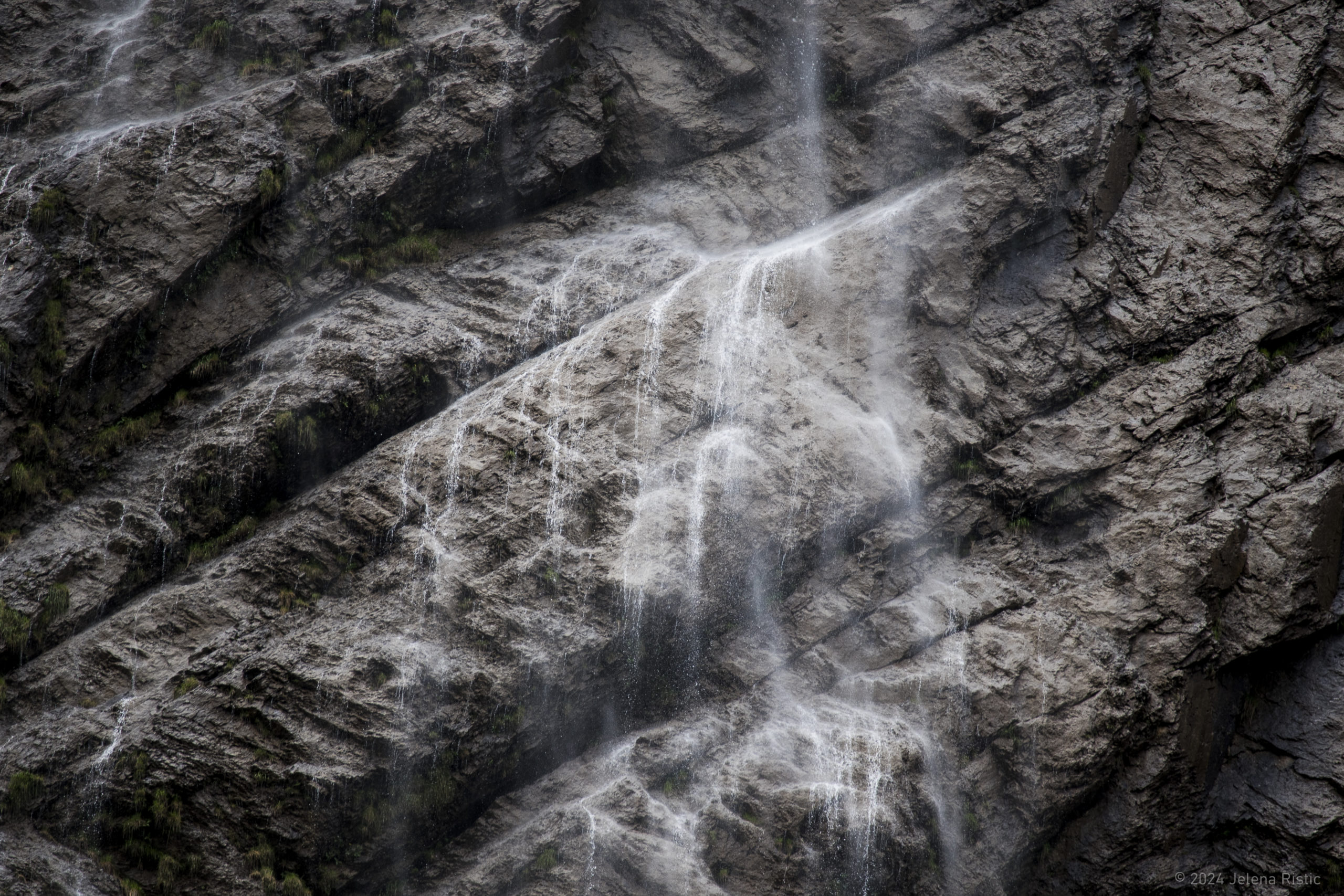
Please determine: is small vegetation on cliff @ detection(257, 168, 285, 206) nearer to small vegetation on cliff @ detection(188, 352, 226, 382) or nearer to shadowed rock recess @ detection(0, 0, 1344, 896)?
shadowed rock recess @ detection(0, 0, 1344, 896)

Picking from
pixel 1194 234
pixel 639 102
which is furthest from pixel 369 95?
pixel 1194 234

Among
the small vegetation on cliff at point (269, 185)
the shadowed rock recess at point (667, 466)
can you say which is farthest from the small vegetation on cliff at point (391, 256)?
the small vegetation on cliff at point (269, 185)

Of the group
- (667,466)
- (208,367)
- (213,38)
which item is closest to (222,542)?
(208,367)

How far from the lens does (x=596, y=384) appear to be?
36.9 ft

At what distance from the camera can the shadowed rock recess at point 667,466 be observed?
9.60m

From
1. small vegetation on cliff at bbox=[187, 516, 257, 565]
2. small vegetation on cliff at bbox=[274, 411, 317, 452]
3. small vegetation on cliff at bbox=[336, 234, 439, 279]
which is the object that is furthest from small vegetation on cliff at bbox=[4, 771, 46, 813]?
small vegetation on cliff at bbox=[336, 234, 439, 279]

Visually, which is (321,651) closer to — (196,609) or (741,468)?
(196,609)

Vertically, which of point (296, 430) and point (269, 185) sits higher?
point (269, 185)

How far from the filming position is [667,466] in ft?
35.7

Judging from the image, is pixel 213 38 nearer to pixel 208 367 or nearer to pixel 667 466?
pixel 208 367

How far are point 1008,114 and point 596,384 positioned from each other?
669 centimetres

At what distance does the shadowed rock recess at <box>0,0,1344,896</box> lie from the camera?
960 cm

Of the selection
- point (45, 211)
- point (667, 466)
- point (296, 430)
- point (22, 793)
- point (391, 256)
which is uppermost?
point (45, 211)

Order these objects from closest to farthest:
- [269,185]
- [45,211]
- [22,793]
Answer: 1. [22,793]
2. [45,211]
3. [269,185]
